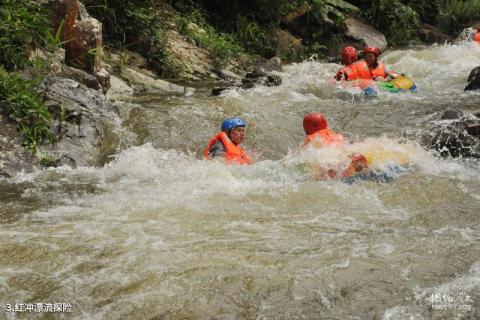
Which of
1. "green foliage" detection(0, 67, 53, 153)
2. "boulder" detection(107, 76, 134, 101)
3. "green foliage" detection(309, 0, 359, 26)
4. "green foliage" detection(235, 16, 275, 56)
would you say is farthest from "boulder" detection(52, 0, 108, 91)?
"green foliage" detection(309, 0, 359, 26)

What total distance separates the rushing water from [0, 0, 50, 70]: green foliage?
159 cm

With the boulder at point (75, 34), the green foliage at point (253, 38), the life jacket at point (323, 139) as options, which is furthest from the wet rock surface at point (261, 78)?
the life jacket at point (323, 139)

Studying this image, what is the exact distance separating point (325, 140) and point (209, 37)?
6.58 meters

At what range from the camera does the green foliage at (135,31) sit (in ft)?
37.3

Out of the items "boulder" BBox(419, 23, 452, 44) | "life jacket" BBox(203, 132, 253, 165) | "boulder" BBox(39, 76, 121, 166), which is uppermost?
"life jacket" BBox(203, 132, 253, 165)

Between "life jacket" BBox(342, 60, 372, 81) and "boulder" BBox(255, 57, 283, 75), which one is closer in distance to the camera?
"life jacket" BBox(342, 60, 372, 81)

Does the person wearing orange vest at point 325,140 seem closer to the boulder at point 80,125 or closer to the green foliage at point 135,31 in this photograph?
the boulder at point 80,125

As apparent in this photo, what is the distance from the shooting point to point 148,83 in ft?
34.5

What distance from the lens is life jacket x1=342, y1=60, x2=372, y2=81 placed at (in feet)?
37.0

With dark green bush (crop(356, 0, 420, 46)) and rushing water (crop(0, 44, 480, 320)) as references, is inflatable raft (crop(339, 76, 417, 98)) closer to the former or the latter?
rushing water (crop(0, 44, 480, 320))

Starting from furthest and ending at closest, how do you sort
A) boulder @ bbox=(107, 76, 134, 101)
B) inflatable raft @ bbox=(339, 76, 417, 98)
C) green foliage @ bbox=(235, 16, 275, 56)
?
green foliage @ bbox=(235, 16, 275, 56)
inflatable raft @ bbox=(339, 76, 417, 98)
boulder @ bbox=(107, 76, 134, 101)

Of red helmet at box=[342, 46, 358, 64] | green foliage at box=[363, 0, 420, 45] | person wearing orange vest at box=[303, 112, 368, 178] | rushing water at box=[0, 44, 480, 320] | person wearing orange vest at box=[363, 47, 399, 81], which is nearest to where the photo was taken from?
rushing water at box=[0, 44, 480, 320]

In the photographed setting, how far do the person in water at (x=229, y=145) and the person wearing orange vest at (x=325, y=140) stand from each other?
2.52ft

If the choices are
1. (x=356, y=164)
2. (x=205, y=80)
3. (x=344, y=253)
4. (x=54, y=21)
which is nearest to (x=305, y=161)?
(x=356, y=164)
